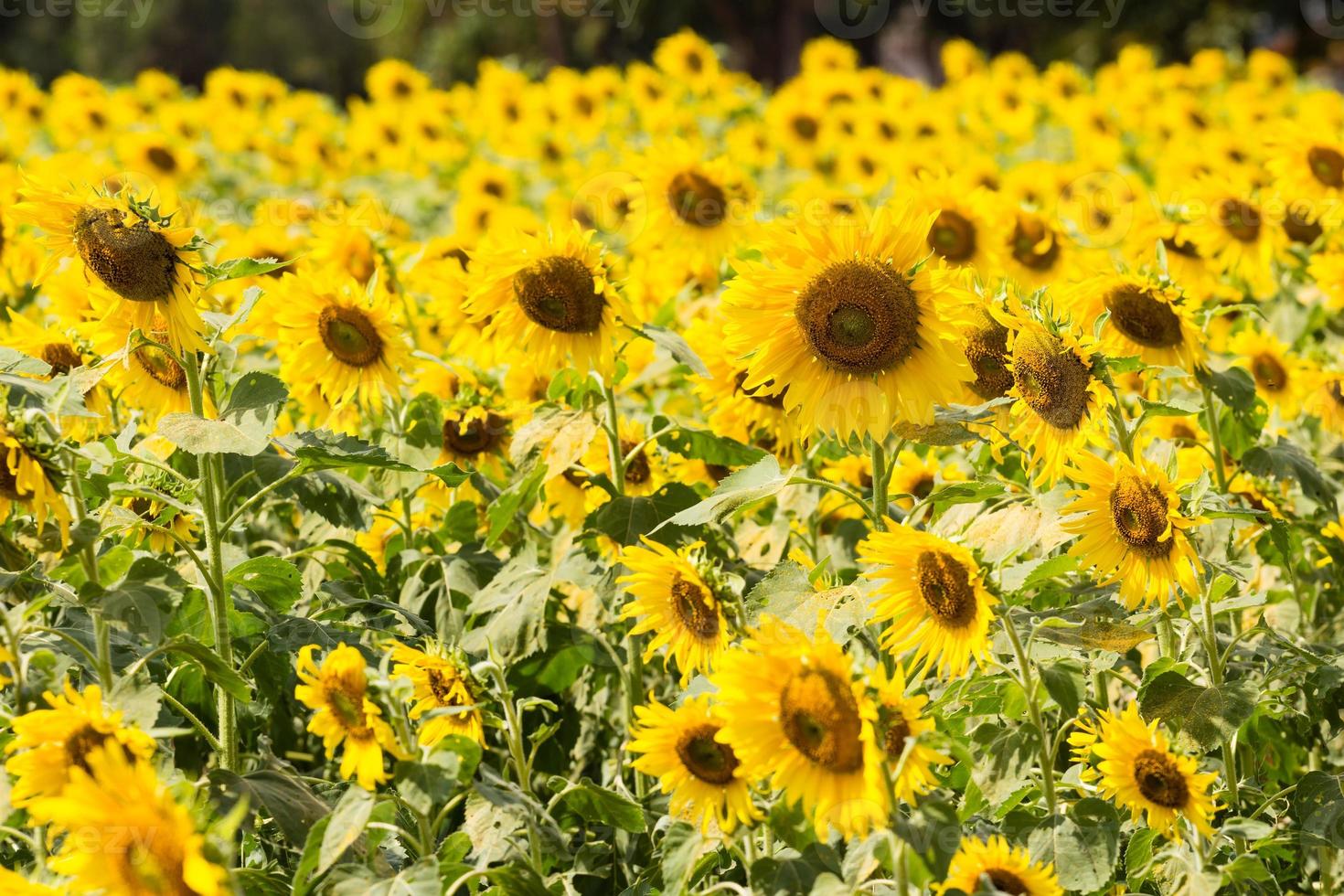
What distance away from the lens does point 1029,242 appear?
482 cm

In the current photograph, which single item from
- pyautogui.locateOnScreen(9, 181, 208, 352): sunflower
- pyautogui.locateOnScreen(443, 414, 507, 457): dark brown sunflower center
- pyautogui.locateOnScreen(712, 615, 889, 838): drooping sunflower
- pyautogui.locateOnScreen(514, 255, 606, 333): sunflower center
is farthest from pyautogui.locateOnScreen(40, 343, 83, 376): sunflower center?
pyautogui.locateOnScreen(712, 615, 889, 838): drooping sunflower

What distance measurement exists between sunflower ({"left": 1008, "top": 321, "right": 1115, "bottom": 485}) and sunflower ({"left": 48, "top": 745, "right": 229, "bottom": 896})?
5.49 ft

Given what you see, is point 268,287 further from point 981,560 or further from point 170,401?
point 981,560

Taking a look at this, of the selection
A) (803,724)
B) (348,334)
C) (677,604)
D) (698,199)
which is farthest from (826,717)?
(698,199)

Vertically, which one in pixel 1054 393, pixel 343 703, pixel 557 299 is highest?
pixel 1054 393

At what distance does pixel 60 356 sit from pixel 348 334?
0.69 m

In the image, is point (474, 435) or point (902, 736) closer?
point (902, 736)

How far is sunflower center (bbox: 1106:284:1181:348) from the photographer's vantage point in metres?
3.36

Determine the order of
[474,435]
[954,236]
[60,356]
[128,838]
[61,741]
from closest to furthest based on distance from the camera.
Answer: [128,838] < [61,741] < [60,356] < [474,435] < [954,236]

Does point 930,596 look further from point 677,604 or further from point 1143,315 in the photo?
point 1143,315

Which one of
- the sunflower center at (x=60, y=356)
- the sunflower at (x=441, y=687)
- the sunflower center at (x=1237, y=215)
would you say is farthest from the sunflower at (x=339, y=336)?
the sunflower center at (x=1237, y=215)

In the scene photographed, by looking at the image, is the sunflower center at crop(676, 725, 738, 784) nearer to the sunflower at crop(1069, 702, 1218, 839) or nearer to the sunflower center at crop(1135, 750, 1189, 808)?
the sunflower at crop(1069, 702, 1218, 839)

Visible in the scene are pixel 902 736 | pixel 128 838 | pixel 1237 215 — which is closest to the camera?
pixel 128 838

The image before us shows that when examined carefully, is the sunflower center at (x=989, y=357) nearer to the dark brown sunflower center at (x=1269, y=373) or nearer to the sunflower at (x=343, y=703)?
the sunflower at (x=343, y=703)
